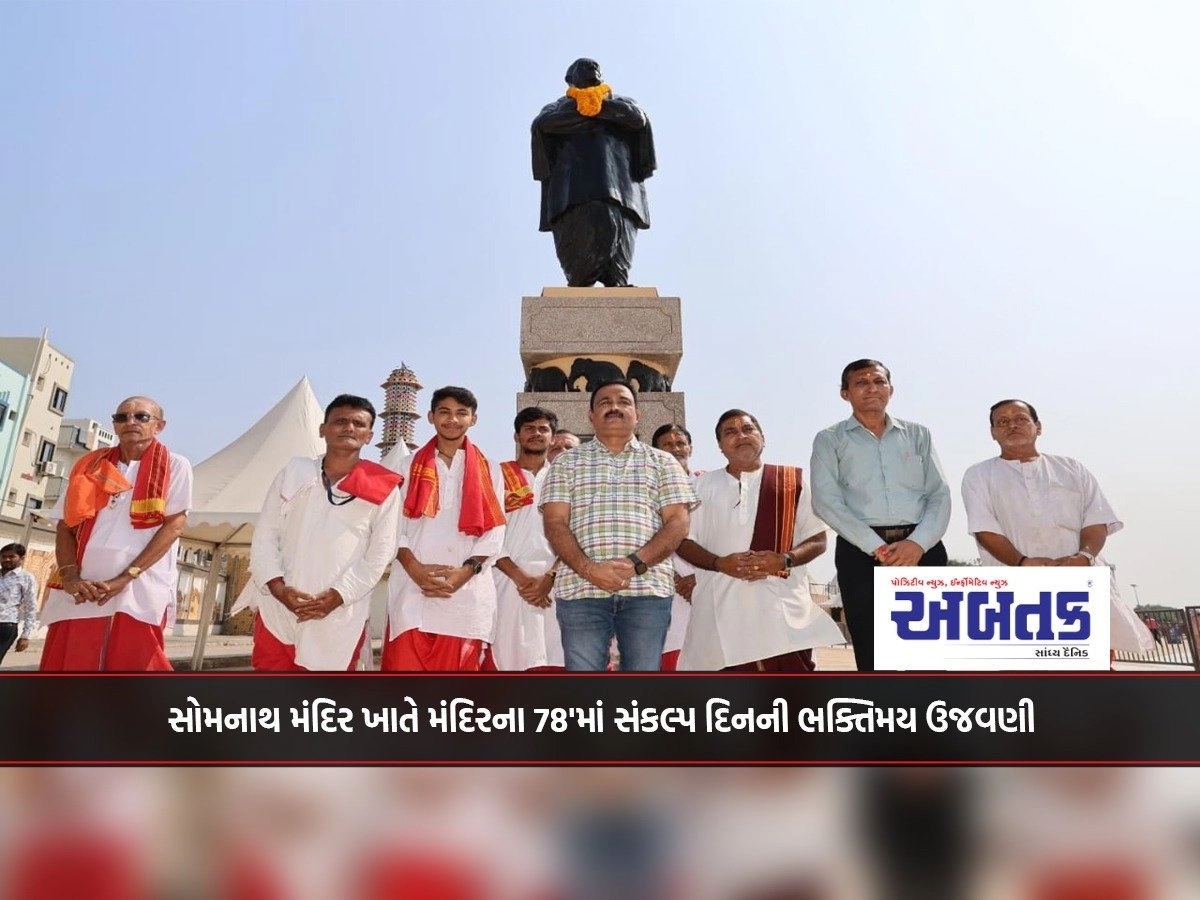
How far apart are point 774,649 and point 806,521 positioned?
0.52 metres

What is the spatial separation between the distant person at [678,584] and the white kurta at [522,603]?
55cm

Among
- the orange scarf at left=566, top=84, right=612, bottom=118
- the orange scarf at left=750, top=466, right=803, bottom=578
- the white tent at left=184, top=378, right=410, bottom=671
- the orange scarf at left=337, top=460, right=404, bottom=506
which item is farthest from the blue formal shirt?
the orange scarf at left=566, top=84, right=612, bottom=118

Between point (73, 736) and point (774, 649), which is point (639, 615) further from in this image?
point (73, 736)

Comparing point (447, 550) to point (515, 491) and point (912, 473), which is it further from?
point (912, 473)

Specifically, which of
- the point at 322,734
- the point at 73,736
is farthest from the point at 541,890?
the point at 73,736

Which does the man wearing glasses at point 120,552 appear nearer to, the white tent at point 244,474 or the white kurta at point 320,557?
the white kurta at point 320,557

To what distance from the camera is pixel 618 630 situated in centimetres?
279

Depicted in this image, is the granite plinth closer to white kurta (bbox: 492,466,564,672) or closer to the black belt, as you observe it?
white kurta (bbox: 492,466,564,672)

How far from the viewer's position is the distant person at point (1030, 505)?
3.20 m

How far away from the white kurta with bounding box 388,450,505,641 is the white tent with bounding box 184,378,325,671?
260 centimetres

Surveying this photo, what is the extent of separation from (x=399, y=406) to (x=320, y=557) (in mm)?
35690

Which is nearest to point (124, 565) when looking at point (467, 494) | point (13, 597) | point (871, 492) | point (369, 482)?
point (369, 482)

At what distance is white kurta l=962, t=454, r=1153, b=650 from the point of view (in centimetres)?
321

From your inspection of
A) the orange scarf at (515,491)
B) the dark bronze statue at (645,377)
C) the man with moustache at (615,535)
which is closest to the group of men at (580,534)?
the man with moustache at (615,535)
